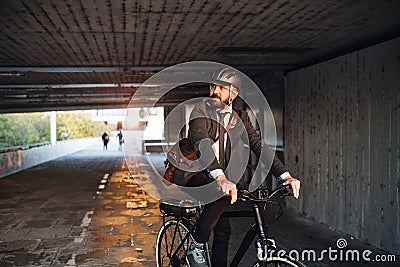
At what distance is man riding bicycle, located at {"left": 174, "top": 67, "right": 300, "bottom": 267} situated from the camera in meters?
2.90

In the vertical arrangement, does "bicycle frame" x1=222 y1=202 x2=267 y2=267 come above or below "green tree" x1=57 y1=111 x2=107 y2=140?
below

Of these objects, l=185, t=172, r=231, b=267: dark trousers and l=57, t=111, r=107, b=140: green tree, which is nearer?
l=185, t=172, r=231, b=267: dark trousers

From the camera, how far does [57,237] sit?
583 centimetres

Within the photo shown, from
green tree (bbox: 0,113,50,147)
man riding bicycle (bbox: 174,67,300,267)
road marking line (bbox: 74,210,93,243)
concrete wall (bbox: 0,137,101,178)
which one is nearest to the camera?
man riding bicycle (bbox: 174,67,300,267)

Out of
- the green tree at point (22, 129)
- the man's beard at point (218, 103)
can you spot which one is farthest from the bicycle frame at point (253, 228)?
the green tree at point (22, 129)

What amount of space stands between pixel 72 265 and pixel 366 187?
382 centimetres

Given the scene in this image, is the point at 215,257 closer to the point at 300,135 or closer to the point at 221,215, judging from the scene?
the point at 221,215

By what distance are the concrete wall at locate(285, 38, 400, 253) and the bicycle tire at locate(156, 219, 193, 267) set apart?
276 cm

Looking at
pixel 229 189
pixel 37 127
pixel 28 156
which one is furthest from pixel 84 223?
pixel 37 127

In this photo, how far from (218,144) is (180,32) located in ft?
8.37

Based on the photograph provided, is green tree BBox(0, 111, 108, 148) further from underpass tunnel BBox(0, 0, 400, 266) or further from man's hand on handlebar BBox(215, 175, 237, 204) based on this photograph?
man's hand on handlebar BBox(215, 175, 237, 204)

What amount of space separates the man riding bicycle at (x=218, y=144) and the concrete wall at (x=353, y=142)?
103 inches

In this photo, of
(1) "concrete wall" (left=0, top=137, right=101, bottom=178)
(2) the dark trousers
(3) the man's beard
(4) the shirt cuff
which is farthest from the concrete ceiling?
(1) "concrete wall" (left=0, top=137, right=101, bottom=178)

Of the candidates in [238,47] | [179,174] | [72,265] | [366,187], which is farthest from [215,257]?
[238,47]
